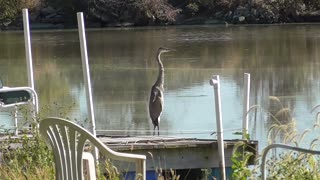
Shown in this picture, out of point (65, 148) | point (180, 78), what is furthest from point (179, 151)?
point (180, 78)

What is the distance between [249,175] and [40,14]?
147 ft

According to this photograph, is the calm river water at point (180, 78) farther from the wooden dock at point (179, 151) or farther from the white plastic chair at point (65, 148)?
the white plastic chair at point (65, 148)

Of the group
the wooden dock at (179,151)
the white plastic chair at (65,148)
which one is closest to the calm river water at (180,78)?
the wooden dock at (179,151)

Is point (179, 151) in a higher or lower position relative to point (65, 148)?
lower

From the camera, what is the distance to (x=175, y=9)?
47750mm

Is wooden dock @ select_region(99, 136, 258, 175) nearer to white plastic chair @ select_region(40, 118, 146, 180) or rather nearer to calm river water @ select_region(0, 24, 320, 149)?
calm river water @ select_region(0, 24, 320, 149)

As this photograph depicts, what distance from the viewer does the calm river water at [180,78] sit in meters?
10.9

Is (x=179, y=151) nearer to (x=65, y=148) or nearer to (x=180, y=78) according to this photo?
(x=65, y=148)

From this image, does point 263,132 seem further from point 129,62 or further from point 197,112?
point 129,62

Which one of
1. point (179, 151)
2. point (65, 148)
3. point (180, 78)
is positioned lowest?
point (180, 78)

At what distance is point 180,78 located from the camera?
16625mm

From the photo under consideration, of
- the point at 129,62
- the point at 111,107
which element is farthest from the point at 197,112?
the point at 129,62

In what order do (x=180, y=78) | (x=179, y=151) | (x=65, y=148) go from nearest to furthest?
(x=65, y=148)
(x=179, y=151)
(x=180, y=78)

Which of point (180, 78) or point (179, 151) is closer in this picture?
point (179, 151)
